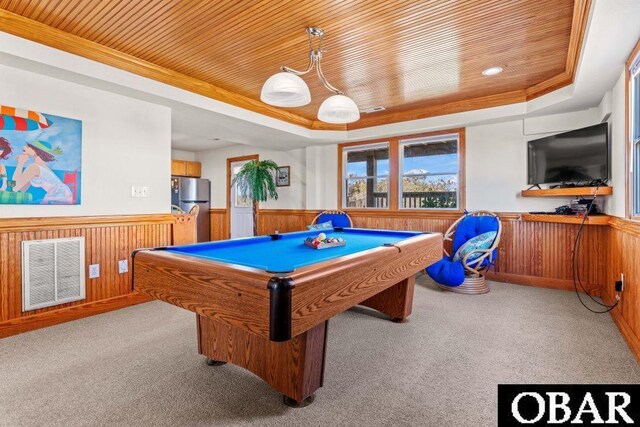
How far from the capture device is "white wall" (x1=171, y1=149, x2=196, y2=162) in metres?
7.47

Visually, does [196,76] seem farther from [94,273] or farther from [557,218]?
[557,218]

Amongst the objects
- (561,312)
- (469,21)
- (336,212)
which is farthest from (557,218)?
(336,212)

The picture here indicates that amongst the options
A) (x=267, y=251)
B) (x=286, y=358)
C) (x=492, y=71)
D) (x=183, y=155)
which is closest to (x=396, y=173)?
(x=492, y=71)

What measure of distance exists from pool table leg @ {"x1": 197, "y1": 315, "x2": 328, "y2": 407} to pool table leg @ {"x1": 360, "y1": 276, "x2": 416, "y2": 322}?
1237 millimetres

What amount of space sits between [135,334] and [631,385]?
10.9ft

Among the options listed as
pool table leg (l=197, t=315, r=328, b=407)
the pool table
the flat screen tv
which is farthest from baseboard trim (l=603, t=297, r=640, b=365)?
pool table leg (l=197, t=315, r=328, b=407)

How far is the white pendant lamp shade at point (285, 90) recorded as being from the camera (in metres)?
2.21

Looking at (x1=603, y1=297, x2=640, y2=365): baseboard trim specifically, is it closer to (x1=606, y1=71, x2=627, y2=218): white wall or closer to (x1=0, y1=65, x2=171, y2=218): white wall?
(x1=606, y1=71, x2=627, y2=218): white wall

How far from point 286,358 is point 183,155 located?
698 centimetres

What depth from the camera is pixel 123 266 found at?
3.32 meters

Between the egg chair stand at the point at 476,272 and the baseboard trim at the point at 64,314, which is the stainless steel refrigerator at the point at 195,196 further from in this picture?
the egg chair stand at the point at 476,272

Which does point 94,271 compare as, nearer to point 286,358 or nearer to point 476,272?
point 286,358

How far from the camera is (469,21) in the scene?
7.99 feet

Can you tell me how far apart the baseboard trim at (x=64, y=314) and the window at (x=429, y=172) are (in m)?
3.91
